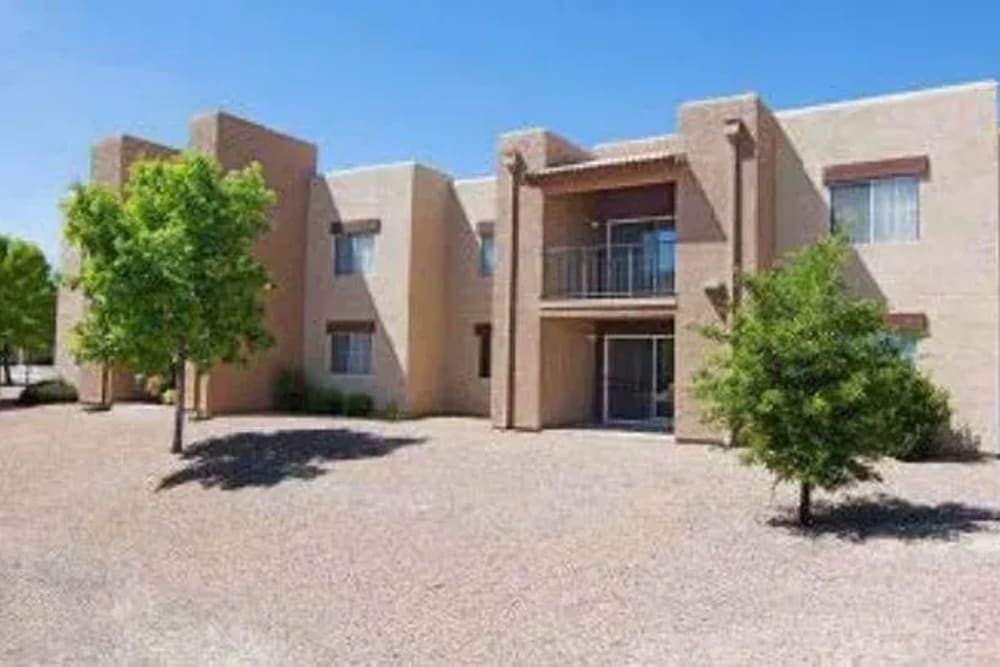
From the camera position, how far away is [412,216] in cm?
2947

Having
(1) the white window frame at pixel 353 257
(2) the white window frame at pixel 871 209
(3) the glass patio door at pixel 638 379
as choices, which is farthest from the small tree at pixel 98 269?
(2) the white window frame at pixel 871 209

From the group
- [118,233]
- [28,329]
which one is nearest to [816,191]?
[118,233]

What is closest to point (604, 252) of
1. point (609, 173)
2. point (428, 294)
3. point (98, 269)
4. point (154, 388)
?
point (609, 173)

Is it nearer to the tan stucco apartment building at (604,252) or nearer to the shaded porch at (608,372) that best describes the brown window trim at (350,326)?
the tan stucco apartment building at (604,252)

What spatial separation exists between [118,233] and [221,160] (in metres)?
7.37

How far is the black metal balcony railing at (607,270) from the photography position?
993 inches

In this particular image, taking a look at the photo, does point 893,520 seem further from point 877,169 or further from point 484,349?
point 484,349

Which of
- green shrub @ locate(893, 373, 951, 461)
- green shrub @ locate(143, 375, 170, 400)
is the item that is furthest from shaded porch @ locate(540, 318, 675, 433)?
green shrub @ locate(143, 375, 170, 400)

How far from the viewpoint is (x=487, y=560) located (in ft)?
47.4

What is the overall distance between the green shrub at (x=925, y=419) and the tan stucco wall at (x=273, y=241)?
1790 centimetres

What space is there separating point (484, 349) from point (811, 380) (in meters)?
15.8

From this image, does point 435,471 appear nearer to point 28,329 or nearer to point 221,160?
point 221,160

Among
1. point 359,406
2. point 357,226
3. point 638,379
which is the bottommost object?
point 359,406

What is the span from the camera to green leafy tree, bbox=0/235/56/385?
38.8m
